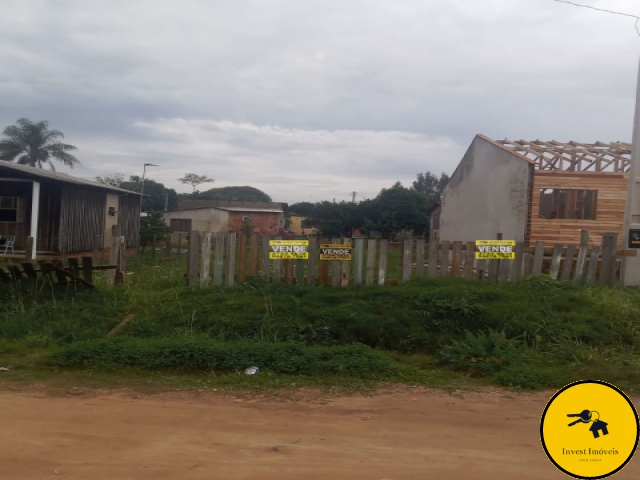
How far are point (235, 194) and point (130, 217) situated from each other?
59032 millimetres

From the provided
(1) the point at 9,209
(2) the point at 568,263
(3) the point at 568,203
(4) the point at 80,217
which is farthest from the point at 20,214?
(3) the point at 568,203

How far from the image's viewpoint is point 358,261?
9297 mm

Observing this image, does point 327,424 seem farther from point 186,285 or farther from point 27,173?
point 27,173

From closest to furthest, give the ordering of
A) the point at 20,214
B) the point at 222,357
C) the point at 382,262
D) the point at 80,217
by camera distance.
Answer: the point at 222,357 → the point at 382,262 → the point at 20,214 → the point at 80,217

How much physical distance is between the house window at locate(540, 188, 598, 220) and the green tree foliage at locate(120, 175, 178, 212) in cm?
4848

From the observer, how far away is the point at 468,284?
9.09 metres

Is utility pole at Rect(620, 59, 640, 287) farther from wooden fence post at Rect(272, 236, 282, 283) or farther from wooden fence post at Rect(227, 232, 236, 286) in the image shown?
wooden fence post at Rect(227, 232, 236, 286)

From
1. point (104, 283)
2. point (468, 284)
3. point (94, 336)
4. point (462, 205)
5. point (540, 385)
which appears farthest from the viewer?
point (462, 205)

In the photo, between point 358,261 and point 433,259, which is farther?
point 433,259

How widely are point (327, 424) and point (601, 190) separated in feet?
57.4

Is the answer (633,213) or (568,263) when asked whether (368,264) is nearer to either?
(568,263)

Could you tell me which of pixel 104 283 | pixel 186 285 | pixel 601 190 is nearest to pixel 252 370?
pixel 186 285

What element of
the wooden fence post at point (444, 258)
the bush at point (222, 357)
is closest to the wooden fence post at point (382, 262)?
the wooden fence post at point (444, 258)

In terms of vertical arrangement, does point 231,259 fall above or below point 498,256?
below
